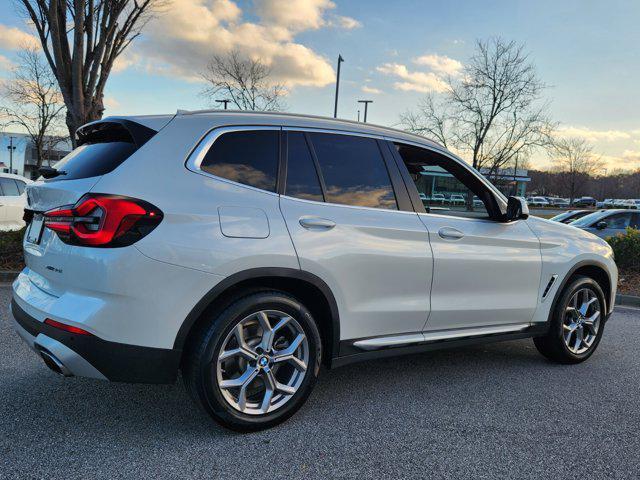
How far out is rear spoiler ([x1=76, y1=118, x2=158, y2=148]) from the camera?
106 inches

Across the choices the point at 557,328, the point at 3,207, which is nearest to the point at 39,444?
the point at 557,328

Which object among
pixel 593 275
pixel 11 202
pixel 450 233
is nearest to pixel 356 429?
pixel 450 233

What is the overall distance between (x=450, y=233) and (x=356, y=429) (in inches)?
58.5

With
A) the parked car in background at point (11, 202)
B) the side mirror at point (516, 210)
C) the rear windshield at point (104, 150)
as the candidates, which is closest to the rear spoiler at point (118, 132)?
the rear windshield at point (104, 150)

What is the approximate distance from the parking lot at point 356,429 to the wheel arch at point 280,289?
21.8 inches

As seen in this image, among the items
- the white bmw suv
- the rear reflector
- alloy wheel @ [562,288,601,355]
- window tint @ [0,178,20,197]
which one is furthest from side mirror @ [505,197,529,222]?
window tint @ [0,178,20,197]

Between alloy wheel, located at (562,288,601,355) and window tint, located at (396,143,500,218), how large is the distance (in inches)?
52.2

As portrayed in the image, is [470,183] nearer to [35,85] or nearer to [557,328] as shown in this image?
[557,328]

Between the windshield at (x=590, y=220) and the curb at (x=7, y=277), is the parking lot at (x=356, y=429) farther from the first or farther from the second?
the windshield at (x=590, y=220)

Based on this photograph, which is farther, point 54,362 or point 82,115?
point 82,115

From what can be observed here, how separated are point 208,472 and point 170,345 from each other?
0.66 metres

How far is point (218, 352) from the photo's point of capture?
104 inches

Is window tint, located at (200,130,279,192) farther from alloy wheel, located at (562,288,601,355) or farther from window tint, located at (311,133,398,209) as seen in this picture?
alloy wheel, located at (562,288,601,355)

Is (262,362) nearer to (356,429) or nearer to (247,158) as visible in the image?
(356,429)
